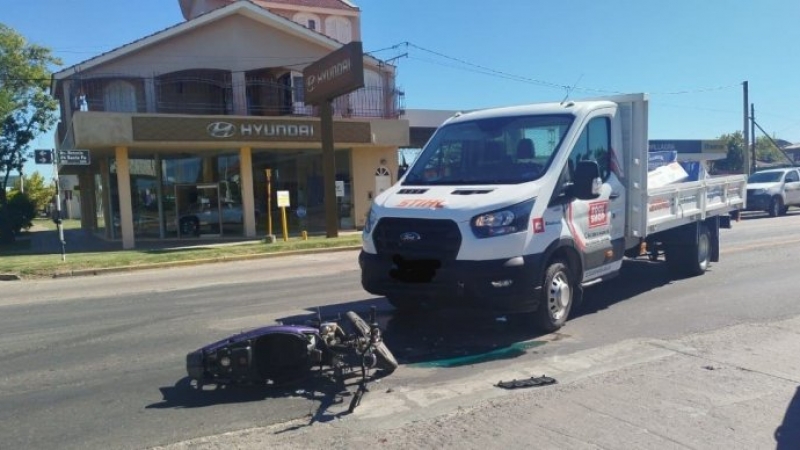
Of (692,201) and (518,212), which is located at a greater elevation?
(518,212)

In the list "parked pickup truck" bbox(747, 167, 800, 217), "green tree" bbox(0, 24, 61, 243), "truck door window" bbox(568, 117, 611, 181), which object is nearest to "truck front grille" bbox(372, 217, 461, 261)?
"truck door window" bbox(568, 117, 611, 181)

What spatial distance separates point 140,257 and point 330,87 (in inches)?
319

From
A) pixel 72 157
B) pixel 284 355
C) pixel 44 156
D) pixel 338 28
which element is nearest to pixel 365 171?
pixel 72 157

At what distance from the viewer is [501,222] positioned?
6.22m

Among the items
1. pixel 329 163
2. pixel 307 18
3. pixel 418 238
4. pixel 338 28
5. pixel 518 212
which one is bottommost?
pixel 418 238

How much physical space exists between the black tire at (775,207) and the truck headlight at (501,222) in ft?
79.8

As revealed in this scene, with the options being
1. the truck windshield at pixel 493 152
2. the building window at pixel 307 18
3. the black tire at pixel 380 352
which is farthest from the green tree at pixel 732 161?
the black tire at pixel 380 352

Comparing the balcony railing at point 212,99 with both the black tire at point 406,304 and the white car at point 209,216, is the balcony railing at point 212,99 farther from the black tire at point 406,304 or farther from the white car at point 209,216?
the black tire at point 406,304

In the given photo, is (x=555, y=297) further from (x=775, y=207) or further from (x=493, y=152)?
(x=775, y=207)

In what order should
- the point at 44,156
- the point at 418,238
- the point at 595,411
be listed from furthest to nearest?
the point at 44,156, the point at 418,238, the point at 595,411

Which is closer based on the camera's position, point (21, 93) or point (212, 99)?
point (212, 99)

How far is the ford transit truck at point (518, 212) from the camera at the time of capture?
6.23 meters

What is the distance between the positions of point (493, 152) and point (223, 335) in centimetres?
369

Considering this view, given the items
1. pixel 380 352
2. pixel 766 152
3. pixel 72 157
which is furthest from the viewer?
pixel 766 152
